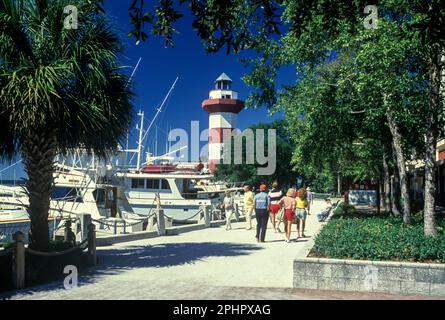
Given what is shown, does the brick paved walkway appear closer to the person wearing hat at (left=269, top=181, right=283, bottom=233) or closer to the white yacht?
the person wearing hat at (left=269, top=181, right=283, bottom=233)

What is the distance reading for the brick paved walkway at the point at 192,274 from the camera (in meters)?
7.72

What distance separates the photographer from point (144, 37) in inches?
231

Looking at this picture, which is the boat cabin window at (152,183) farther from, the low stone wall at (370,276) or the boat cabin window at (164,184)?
the low stone wall at (370,276)

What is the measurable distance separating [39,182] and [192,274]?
3.71 metres

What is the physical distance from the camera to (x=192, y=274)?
31.3 feet

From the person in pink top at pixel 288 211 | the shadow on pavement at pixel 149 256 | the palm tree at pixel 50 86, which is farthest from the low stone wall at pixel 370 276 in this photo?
the person in pink top at pixel 288 211

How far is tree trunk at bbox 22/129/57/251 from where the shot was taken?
33.1ft

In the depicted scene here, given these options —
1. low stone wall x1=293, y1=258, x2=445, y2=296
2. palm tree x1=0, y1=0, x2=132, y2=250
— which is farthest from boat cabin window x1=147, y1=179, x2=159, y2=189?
low stone wall x1=293, y1=258, x2=445, y2=296

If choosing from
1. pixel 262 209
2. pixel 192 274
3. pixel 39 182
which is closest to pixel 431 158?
pixel 262 209

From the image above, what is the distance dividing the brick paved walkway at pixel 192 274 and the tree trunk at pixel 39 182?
133 centimetres

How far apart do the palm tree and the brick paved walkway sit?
2.06 metres

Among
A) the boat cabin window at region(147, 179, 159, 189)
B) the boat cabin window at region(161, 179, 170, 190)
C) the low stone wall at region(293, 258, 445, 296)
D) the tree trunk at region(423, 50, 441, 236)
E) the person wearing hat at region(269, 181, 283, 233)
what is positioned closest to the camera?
the low stone wall at region(293, 258, 445, 296)

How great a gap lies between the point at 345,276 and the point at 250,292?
160 centimetres
